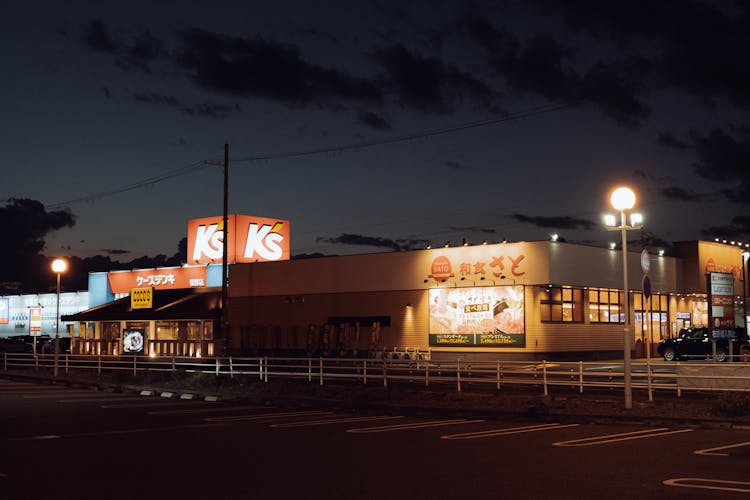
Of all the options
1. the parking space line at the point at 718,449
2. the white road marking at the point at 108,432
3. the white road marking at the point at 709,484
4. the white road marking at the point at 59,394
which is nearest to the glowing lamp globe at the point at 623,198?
the parking space line at the point at 718,449

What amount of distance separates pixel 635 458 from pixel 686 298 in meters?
41.3

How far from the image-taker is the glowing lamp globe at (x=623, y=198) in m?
20.7

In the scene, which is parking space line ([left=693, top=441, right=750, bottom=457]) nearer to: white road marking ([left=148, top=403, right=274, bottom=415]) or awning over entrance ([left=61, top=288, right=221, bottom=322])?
white road marking ([left=148, top=403, right=274, bottom=415])

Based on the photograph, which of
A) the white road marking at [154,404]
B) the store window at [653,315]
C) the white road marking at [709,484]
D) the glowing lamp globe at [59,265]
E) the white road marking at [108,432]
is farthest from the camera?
the store window at [653,315]

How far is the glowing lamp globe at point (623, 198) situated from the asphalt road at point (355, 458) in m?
5.46

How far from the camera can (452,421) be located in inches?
792

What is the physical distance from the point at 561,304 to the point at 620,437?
25572 mm

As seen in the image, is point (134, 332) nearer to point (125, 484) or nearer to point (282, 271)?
point (282, 271)

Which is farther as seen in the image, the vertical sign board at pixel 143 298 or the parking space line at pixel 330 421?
the vertical sign board at pixel 143 298

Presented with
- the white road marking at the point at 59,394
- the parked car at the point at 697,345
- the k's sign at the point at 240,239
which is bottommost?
the white road marking at the point at 59,394

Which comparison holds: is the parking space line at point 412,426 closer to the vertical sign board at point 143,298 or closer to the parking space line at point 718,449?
the parking space line at point 718,449

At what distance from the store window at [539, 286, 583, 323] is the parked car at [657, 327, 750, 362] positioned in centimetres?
473

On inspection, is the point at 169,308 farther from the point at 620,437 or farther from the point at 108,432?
the point at 620,437

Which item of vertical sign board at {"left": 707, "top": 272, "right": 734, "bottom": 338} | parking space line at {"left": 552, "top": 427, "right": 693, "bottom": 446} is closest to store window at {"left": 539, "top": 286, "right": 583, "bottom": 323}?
vertical sign board at {"left": 707, "top": 272, "right": 734, "bottom": 338}
